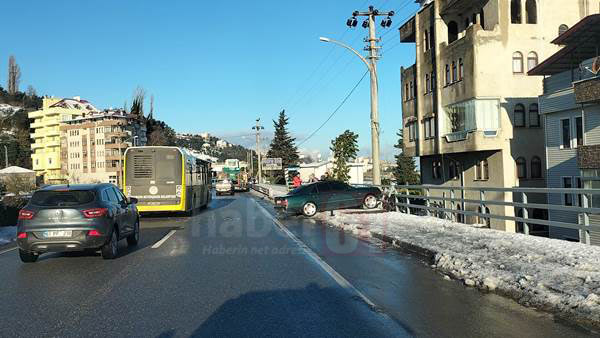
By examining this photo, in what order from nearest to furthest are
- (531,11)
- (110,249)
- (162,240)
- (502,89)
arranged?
(110,249) → (162,240) → (502,89) → (531,11)

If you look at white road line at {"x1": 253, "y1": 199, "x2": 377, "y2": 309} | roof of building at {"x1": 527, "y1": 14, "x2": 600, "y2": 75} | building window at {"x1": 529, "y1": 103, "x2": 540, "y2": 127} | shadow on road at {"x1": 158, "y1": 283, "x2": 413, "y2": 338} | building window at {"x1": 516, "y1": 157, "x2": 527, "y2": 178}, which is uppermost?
roof of building at {"x1": 527, "y1": 14, "x2": 600, "y2": 75}

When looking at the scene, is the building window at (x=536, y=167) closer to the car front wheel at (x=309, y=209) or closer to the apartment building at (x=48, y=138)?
the car front wheel at (x=309, y=209)

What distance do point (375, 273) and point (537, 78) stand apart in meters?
26.5

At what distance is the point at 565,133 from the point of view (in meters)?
26.7

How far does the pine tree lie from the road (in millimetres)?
93188

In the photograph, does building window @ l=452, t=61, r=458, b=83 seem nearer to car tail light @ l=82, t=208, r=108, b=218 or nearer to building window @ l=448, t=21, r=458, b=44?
building window @ l=448, t=21, r=458, b=44

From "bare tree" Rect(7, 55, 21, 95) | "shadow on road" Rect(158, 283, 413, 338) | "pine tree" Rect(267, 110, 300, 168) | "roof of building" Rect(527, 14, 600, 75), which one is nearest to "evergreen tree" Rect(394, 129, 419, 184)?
"pine tree" Rect(267, 110, 300, 168)

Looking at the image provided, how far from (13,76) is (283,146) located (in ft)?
415

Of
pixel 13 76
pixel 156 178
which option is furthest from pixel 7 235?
pixel 13 76

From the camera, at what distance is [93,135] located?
4557 inches

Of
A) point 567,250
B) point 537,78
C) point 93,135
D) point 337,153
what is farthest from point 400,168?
point 567,250

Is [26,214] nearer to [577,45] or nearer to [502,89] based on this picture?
[577,45]

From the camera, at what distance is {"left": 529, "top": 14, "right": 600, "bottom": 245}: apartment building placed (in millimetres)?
22688

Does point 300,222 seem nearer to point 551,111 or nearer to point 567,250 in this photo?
point 567,250
